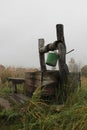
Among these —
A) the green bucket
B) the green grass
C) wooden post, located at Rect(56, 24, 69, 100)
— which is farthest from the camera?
the green bucket

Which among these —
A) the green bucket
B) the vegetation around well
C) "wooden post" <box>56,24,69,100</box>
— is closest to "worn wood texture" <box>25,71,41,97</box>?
the green bucket

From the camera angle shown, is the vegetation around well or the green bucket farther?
the green bucket

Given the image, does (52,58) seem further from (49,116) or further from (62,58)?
(49,116)

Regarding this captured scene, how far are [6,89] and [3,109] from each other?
11.5 ft

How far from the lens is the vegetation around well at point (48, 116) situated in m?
3.63

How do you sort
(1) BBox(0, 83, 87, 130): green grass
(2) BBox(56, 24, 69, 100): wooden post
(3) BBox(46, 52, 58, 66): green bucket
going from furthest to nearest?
(3) BBox(46, 52, 58, 66): green bucket < (2) BBox(56, 24, 69, 100): wooden post < (1) BBox(0, 83, 87, 130): green grass

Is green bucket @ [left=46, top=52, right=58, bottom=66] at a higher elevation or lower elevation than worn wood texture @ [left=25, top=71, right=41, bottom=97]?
higher

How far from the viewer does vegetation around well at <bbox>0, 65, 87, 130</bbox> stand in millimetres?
3633

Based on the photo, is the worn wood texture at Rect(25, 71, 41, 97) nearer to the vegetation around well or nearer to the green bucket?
the green bucket

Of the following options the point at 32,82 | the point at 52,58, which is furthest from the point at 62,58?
the point at 32,82

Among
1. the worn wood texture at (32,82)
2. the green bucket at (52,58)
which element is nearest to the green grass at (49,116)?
the worn wood texture at (32,82)

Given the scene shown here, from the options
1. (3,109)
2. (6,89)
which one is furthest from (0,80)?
(3,109)

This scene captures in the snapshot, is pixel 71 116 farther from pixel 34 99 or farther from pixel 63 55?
pixel 63 55

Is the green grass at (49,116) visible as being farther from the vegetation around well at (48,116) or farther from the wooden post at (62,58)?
the wooden post at (62,58)
